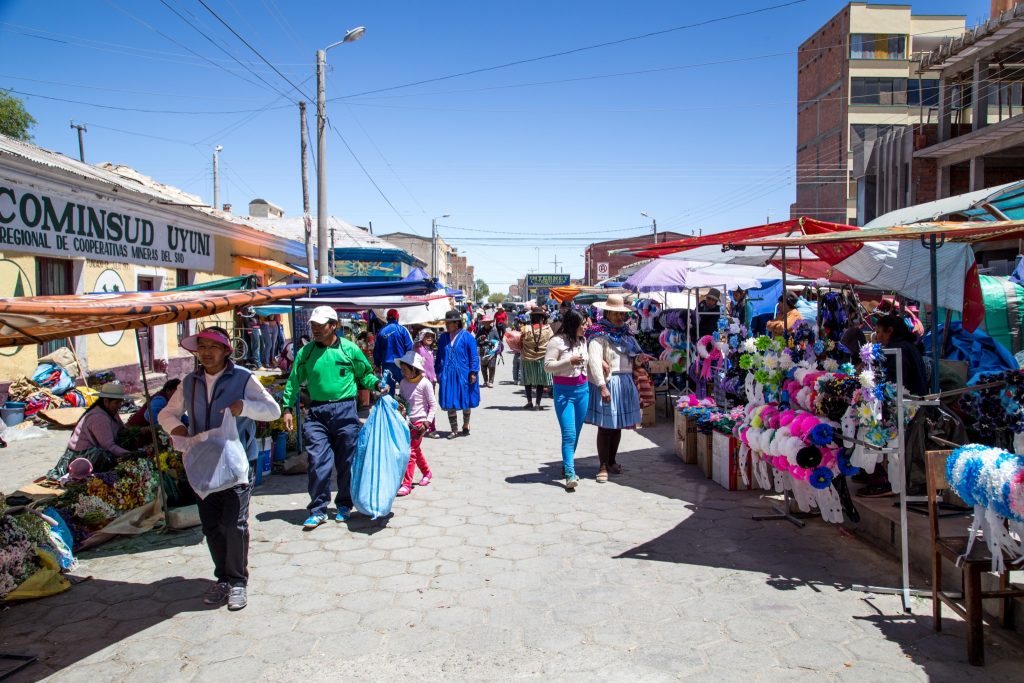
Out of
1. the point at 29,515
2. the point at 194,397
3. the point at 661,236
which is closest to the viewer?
the point at 194,397

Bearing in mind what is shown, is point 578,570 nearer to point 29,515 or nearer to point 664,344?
point 29,515

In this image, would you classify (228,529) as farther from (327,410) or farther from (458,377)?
(458,377)

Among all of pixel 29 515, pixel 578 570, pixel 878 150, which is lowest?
pixel 578 570

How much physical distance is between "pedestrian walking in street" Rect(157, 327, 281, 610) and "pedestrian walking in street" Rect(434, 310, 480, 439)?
17.3ft

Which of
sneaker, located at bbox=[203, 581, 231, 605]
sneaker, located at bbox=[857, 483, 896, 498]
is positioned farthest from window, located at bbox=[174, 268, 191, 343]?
sneaker, located at bbox=[857, 483, 896, 498]

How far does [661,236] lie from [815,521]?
5943cm

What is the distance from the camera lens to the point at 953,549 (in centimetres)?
353

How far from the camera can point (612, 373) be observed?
6.80 meters

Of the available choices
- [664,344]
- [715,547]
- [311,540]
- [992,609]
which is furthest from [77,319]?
[664,344]

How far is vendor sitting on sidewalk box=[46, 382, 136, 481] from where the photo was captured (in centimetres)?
580

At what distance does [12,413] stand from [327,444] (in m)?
7.33

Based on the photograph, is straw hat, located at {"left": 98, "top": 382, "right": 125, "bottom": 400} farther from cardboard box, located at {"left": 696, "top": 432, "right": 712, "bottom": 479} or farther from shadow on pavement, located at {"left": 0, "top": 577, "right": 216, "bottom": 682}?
cardboard box, located at {"left": 696, "top": 432, "right": 712, "bottom": 479}

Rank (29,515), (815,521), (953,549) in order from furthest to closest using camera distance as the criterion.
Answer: (815,521), (29,515), (953,549)

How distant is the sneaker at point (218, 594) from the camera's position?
4176 millimetres
